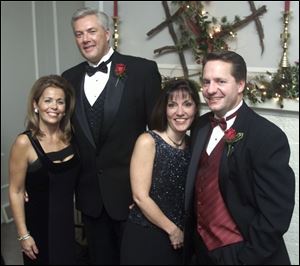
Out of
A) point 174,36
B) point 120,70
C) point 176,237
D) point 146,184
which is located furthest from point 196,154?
point 174,36

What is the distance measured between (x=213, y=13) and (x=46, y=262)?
1.59 metres

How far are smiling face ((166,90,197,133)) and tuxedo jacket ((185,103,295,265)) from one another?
0.76ft

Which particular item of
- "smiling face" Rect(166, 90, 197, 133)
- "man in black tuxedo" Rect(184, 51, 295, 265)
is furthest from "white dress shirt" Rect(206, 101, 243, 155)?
"smiling face" Rect(166, 90, 197, 133)

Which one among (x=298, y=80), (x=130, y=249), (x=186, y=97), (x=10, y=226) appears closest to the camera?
(x=186, y=97)

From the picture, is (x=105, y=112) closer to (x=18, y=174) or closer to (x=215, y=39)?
(x=18, y=174)

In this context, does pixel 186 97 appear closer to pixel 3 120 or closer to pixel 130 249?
pixel 130 249

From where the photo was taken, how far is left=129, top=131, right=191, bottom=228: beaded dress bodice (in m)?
1.39

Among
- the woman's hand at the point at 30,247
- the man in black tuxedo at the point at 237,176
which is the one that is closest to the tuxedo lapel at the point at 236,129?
the man in black tuxedo at the point at 237,176

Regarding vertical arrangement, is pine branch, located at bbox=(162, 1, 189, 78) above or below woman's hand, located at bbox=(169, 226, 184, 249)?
above

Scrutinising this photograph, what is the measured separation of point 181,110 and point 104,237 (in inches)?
27.3

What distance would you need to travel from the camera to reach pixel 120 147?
5.07 feet

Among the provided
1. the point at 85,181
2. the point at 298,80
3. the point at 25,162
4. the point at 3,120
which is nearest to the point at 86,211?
the point at 85,181

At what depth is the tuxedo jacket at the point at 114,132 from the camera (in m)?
1.50

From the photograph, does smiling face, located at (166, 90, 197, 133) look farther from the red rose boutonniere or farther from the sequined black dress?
the red rose boutonniere
